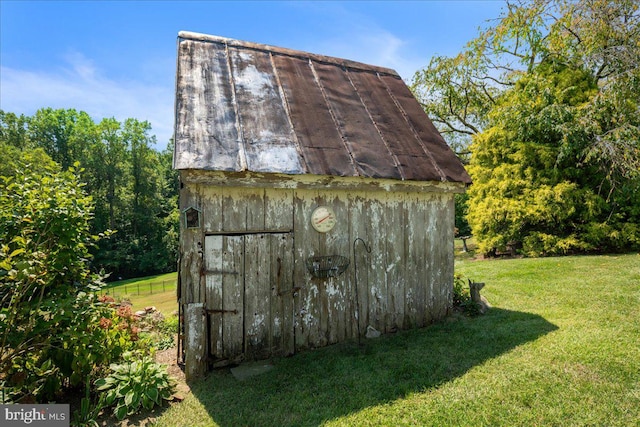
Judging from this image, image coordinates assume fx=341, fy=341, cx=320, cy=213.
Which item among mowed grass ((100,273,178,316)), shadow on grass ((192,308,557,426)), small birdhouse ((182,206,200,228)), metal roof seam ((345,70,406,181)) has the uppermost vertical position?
metal roof seam ((345,70,406,181))

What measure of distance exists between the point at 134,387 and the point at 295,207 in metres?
2.67

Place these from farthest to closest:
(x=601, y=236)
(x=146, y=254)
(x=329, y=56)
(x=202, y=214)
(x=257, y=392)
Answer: (x=146, y=254), (x=601, y=236), (x=329, y=56), (x=202, y=214), (x=257, y=392)

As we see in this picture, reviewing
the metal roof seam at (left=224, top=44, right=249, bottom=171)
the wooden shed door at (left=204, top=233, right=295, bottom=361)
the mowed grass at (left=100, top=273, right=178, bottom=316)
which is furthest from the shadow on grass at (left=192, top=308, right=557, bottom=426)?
the mowed grass at (left=100, top=273, right=178, bottom=316)

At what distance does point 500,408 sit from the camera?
10.7 feet

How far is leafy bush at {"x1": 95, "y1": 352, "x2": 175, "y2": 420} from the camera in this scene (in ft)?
11.1

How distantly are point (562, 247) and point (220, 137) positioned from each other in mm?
11722

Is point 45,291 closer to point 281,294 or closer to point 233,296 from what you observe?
point 233,296

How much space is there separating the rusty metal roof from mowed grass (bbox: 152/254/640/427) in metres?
2.41

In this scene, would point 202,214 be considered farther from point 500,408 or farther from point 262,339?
point 500,408

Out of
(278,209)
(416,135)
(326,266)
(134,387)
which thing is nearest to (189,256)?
(278,209)

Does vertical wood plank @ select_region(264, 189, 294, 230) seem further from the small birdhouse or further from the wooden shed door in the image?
the small birdhouse

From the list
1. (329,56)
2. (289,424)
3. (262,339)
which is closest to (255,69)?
(329,56)

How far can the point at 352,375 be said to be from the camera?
3.98 m

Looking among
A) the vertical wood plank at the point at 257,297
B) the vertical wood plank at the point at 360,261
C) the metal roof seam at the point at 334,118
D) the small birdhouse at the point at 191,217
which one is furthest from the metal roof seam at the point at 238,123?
the vertical wood plank at the point at 360,261
